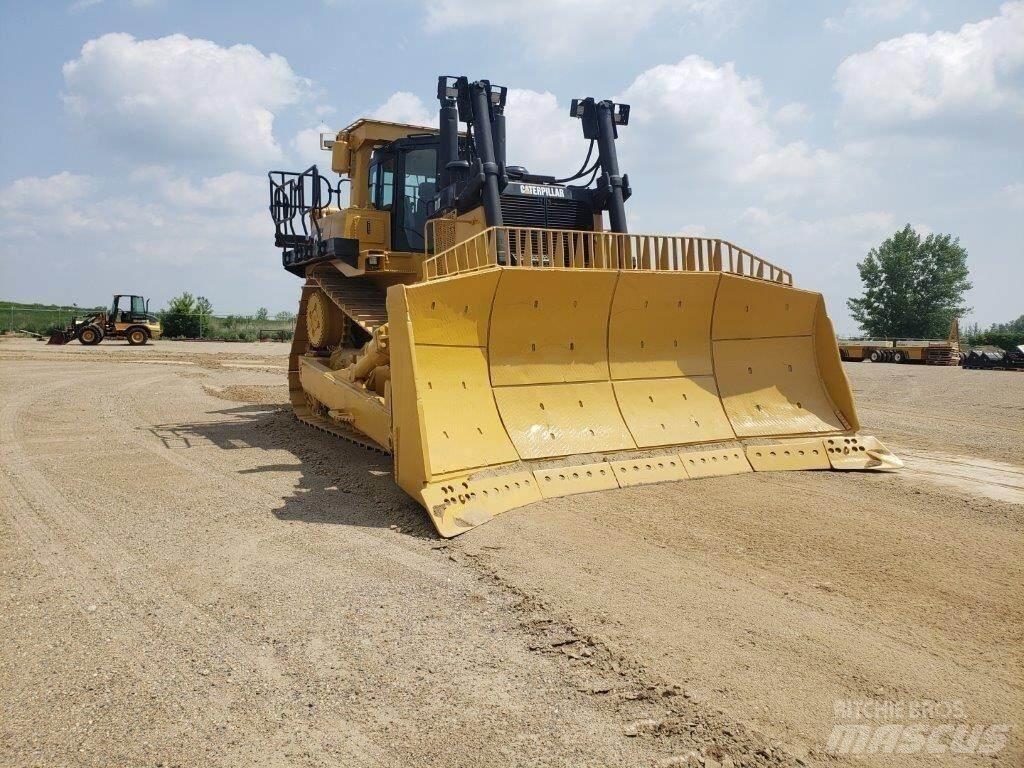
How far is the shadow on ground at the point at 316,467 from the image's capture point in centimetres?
501

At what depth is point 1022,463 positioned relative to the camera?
6.88 m

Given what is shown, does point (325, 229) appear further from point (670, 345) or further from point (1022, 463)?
point (1022, 463)

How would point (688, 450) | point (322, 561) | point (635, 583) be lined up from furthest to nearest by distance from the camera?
1. point (688, 450)
2. point (322, 561)
3. point (635, 583)

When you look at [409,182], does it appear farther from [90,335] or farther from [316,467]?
[90,335]

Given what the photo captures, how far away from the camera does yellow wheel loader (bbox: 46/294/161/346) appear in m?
30.5

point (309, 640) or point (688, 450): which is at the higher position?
point (688, 450)

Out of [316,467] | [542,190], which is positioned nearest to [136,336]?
[316,467]

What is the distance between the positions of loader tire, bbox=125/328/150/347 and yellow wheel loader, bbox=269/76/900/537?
27.2 meters

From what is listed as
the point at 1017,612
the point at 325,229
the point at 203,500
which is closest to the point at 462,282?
the point at 203,500

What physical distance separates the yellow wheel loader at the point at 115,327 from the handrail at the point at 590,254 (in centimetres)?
2944

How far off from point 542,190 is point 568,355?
1825 millimetres

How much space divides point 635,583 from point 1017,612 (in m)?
1.67
